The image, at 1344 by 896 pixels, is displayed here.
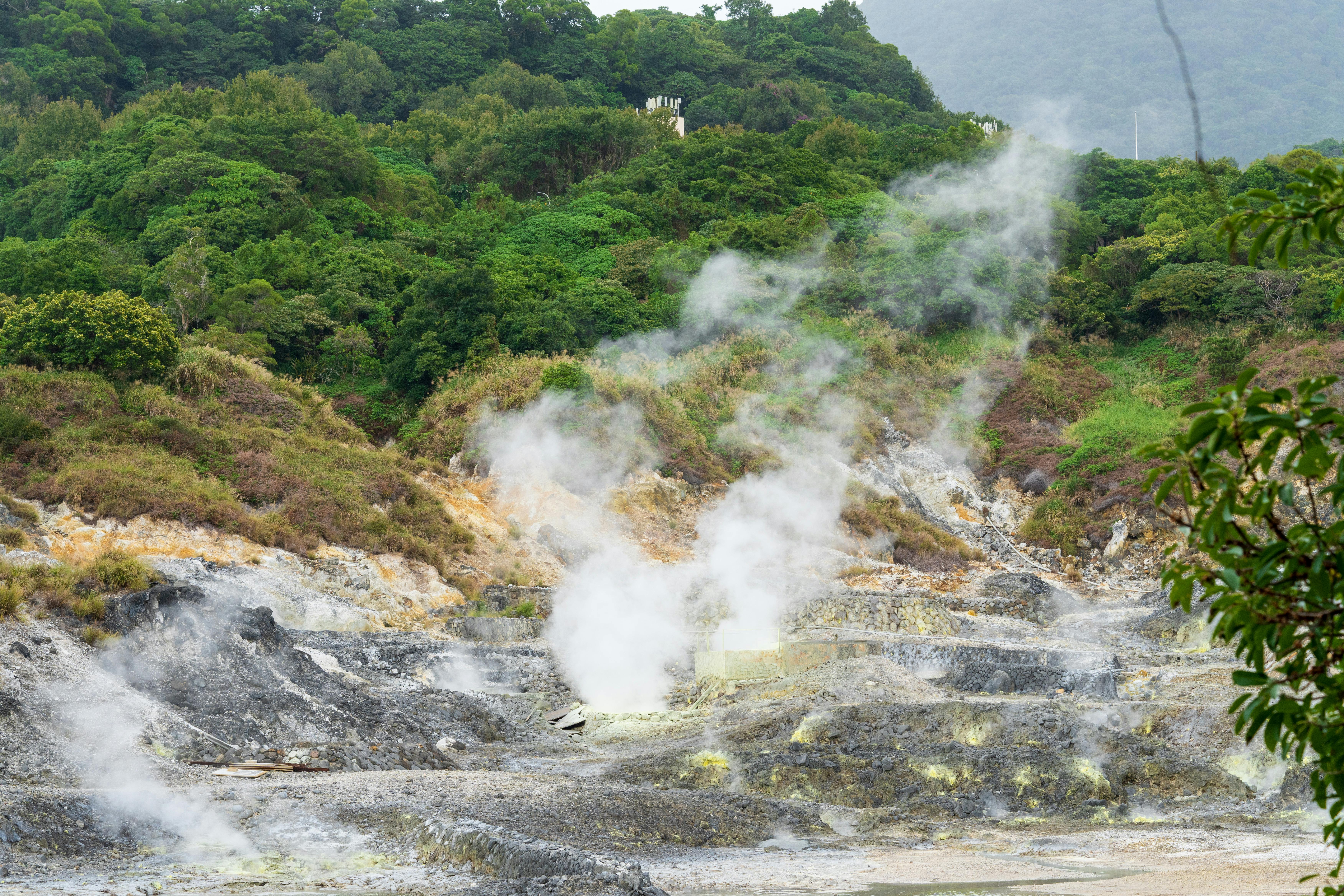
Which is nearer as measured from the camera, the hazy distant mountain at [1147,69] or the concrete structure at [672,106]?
the concrete structure at [672,106]

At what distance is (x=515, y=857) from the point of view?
7.71 m

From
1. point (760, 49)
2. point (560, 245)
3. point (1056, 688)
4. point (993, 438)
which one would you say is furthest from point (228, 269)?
point (760, 49)

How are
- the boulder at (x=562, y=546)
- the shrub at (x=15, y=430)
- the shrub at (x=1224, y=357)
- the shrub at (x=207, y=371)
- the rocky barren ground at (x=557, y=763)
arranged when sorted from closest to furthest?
the rocky barren ground at (x=557, y=763) < the shrub at (x=15, y=430) < the boulder at (x=562, y=546) < the shrub at (x=207, y=371) < the shrub at (x=1224, y=357)

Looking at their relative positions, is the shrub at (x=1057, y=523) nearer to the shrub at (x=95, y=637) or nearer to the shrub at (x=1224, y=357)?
the shrub at (x=1224, y=357)

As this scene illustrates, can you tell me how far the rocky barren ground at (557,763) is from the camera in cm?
806

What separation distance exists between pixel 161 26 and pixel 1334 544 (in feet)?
241

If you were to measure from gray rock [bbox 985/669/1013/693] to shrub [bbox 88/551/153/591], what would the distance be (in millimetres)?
12481

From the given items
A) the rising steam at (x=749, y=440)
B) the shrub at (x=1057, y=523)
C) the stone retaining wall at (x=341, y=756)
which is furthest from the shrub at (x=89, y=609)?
the shrub at (x=1057, y=523)

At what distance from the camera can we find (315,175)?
43406 mm

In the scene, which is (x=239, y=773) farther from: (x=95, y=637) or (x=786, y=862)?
(x=786, y=862)

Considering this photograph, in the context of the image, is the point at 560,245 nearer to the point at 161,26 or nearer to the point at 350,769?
the point at 350,769

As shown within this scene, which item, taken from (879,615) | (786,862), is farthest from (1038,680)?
(786,862)

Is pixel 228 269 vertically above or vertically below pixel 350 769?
above

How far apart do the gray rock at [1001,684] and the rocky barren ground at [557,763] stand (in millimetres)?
109
